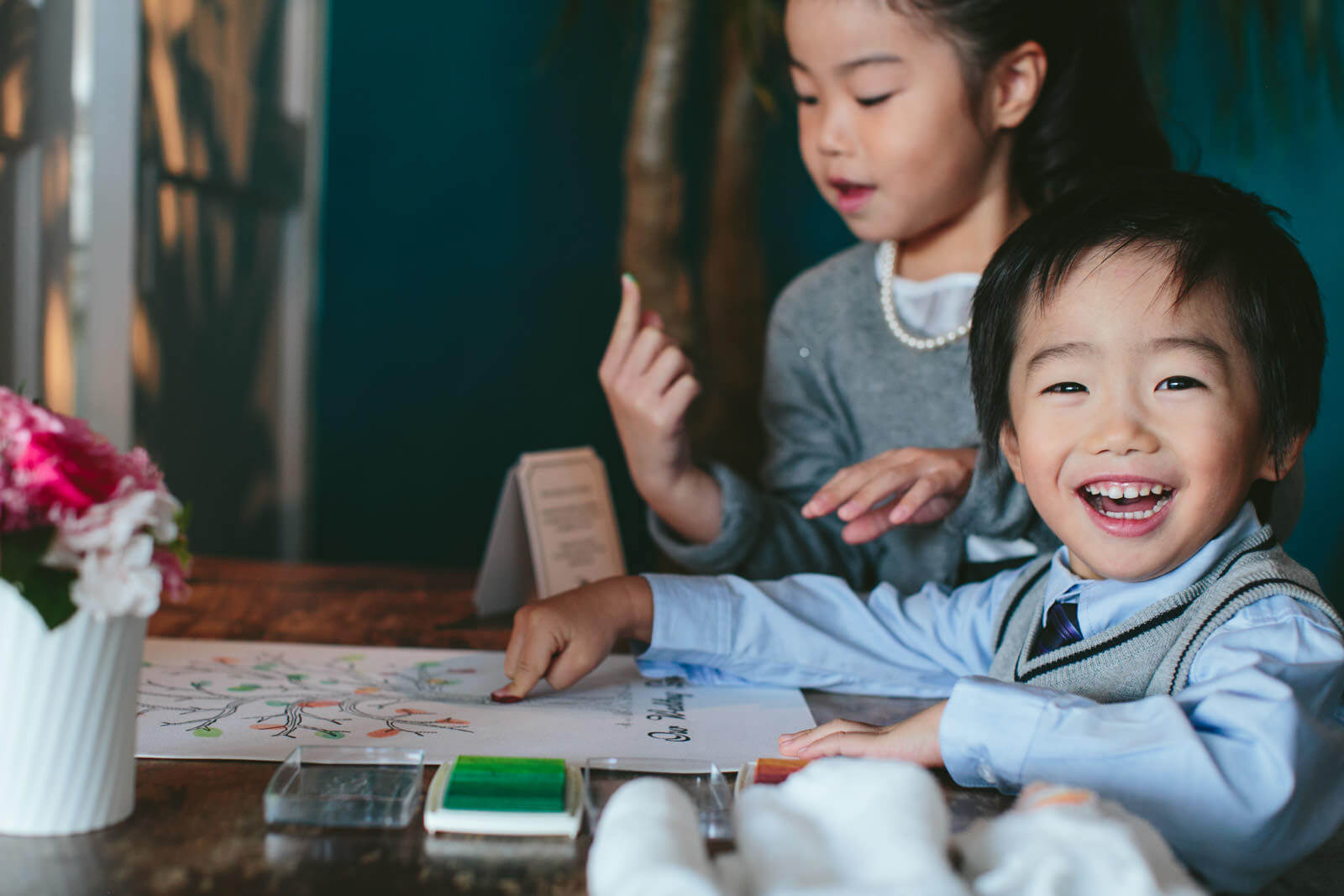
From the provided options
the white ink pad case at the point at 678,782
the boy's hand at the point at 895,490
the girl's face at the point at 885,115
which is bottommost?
the white ink pad case at the point at 678,782

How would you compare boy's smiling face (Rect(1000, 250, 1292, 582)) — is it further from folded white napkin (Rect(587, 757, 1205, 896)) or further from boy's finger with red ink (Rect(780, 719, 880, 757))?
folded white napkin (Rect(587, 757, 1205, 896))

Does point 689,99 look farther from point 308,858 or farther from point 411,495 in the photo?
point 308,858

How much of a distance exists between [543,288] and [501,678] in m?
1.53

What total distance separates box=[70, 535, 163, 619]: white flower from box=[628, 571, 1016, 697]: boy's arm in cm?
41

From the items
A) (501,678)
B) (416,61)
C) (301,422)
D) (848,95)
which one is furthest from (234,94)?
(501,678)

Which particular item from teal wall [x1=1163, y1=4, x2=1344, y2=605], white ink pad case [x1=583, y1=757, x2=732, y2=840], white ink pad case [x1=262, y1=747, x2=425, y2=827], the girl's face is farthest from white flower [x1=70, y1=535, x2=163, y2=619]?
teal wall [x1=1163, y1=4, x2=1344, y2=605]

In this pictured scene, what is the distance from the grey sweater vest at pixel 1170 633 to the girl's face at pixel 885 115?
1.63 feet

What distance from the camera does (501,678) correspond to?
82cm

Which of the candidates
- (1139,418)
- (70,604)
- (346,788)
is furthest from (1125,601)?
(70,604)

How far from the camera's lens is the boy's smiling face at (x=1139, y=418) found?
64 centimetres

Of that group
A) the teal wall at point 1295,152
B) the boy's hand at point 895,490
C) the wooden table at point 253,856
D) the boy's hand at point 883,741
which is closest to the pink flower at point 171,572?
the wooden table at point 253,856

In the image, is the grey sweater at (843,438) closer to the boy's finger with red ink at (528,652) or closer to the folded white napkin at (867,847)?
the boy's finger with red ink at (528,652)

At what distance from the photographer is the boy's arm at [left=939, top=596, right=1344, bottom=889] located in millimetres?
491

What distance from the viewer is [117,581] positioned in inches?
18.2
